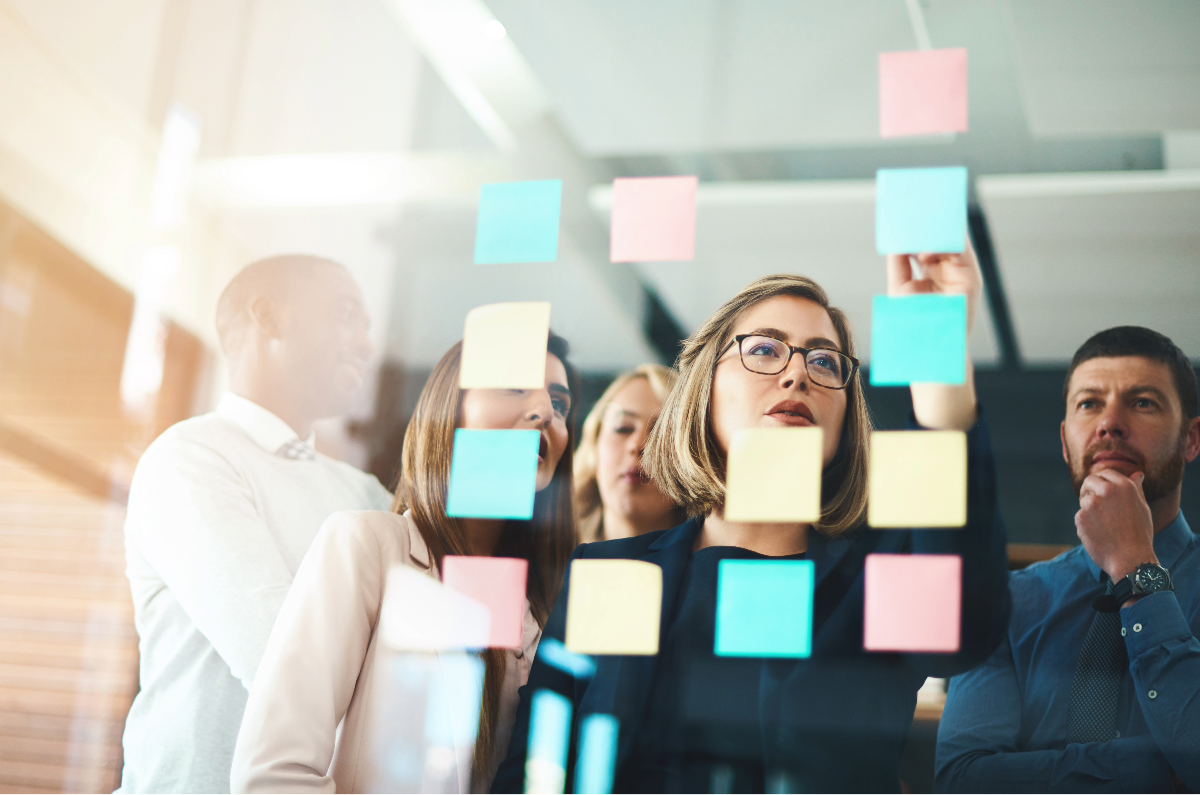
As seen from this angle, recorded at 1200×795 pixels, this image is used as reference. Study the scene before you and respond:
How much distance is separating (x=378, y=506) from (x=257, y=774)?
1.67 feet

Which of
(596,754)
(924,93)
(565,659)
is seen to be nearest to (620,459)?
(565,659)

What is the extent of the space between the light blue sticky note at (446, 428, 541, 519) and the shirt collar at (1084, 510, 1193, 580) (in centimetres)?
83

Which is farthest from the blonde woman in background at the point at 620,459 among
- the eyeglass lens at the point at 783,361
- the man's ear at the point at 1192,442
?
the man's ear at the point at 1192,442

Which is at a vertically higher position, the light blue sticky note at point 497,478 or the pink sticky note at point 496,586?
the light blue sticky note at point 497,478

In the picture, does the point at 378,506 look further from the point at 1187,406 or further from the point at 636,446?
the point at 1187,406

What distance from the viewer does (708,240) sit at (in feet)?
4.93

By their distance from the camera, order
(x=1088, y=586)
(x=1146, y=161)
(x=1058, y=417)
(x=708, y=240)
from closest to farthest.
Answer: (x=1088, y=586) → (x=1058, y=417) → (x=708, y=240) → (x=1146, y=161)

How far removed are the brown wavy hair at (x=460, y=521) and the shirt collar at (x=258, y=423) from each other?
0.26 m

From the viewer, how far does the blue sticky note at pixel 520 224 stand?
5.03 feet

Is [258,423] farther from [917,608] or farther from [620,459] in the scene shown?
[917,608]

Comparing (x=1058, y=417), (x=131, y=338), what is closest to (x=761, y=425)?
(x=1058, y=417)

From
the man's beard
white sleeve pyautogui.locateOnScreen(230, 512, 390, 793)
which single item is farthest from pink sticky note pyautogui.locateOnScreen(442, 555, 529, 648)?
the man's beard

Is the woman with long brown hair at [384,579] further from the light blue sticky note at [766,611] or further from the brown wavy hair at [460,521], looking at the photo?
the light blue sticky note at [766,611]

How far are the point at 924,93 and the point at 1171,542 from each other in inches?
28.5
